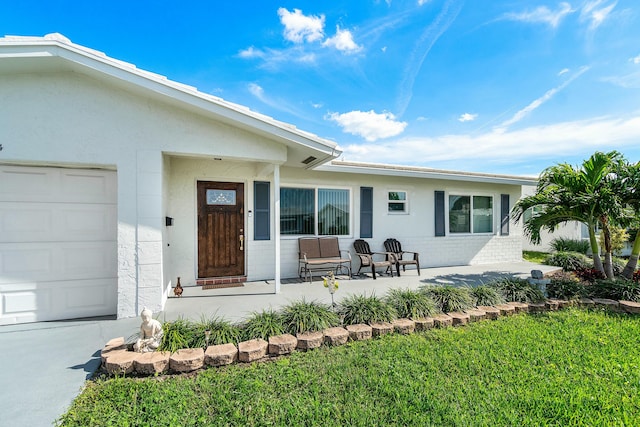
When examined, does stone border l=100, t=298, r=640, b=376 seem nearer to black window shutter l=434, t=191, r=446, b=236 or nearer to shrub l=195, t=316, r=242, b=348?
shrub l=195, t=316, r=242, b=348

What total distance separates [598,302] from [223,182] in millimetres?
7649

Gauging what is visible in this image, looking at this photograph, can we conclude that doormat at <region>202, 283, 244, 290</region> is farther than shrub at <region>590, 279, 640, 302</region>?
Yes

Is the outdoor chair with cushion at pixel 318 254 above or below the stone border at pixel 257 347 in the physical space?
above

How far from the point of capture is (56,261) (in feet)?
13.7

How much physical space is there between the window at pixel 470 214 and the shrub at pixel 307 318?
6.87 meters

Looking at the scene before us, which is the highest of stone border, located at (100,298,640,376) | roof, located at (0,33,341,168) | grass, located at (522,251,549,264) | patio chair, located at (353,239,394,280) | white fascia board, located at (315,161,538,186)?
roof, located at (0,33,341,168)

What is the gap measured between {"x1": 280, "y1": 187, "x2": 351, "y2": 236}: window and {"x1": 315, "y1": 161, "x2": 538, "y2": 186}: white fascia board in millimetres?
809

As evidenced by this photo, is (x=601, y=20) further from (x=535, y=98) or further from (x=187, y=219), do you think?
(x=187, y=219)

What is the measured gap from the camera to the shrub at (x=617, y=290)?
4859mm

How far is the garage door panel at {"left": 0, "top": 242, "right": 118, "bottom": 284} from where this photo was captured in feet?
13.1

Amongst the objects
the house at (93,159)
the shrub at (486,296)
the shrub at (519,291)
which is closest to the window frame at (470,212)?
the shrub at (519,291)

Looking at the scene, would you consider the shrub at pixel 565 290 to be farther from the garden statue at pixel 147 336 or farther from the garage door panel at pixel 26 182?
the garage door panel at pixel 26 182

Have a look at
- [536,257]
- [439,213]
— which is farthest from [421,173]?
[536,257]

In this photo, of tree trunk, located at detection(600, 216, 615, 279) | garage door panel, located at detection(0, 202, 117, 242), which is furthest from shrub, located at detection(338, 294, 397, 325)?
tree trunk, located at detection(600, 216, 615, 279)
